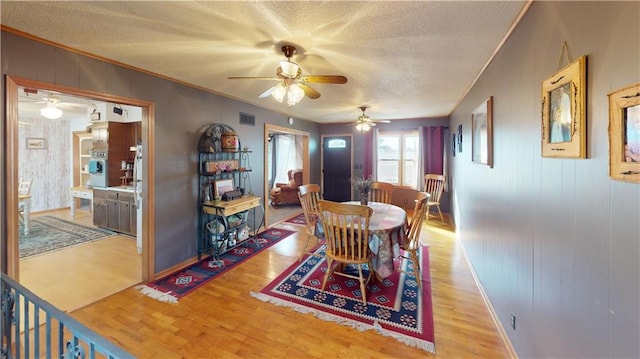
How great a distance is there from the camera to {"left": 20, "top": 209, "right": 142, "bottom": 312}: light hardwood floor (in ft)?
8.57

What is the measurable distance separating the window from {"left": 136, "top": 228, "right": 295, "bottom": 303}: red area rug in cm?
373

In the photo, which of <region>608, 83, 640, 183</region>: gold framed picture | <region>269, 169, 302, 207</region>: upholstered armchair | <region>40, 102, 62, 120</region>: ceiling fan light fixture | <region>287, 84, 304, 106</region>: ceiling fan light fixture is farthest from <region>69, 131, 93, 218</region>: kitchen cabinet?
<region>608, 83, 640, 183</region>: gold framed picture

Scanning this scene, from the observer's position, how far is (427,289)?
2785mm

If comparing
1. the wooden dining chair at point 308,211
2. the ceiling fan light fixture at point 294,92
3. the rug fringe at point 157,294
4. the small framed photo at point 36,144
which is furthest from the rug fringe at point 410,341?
the small framed photo at point 36,144

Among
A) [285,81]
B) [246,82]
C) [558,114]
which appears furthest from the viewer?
[246,82]

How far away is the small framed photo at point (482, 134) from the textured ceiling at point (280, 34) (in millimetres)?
441

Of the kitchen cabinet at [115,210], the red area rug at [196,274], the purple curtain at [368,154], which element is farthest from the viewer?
the purple curtain at [368,154]

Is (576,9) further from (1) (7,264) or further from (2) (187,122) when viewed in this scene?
(1) (7,264)

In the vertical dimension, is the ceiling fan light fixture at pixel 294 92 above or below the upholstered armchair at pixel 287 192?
above

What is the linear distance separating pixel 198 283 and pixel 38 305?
1741mm

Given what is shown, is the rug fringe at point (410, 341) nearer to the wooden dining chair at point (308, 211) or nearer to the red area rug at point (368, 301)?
the red area rug at point (368, 301)

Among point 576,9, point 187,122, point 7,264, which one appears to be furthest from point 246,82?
point 576,9

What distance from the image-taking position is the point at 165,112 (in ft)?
10.2

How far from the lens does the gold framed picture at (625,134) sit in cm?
81
